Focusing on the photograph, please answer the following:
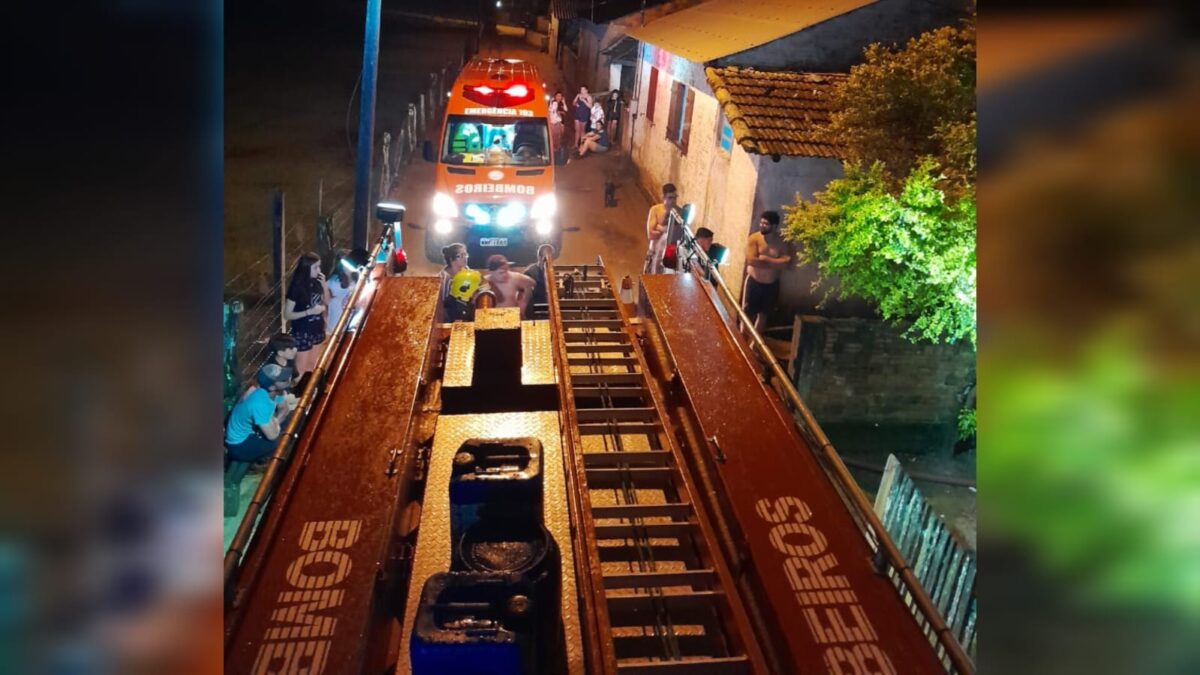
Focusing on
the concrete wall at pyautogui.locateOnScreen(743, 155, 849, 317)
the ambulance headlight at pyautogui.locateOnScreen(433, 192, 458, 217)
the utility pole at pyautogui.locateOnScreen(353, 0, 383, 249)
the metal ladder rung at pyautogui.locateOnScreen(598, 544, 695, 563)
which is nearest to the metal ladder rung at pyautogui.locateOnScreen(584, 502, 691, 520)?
the metal ladder rung at pyautogui.locateOnScreen(598, 544, 695, 563)

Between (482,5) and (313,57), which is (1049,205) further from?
(482,5)

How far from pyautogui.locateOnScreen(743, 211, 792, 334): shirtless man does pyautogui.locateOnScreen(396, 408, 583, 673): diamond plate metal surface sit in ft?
14.8

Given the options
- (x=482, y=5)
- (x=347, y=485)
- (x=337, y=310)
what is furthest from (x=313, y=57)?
(x=347, y=485)

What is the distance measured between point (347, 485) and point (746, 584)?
102 inches

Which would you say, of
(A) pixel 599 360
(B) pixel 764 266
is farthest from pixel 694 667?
(B) pixel 764 266

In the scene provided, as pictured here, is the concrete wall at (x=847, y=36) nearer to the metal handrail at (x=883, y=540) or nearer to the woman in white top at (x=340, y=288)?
the woman in white top at (x=340, y=288)

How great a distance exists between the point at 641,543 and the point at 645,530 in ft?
0.35

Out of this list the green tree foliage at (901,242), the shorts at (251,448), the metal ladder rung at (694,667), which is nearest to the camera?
the metal ladder rung at (694,667)

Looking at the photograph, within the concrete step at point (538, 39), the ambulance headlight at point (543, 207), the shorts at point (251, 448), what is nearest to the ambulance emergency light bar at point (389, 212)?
the ambulance headlight at point (543, 207)

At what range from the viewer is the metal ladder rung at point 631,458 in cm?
611

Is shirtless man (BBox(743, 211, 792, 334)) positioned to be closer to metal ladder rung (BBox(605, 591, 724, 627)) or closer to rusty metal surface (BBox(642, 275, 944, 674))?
rusty metal surface (BBox(642, 275, 944, 674))

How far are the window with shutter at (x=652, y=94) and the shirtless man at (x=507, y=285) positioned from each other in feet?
35.6

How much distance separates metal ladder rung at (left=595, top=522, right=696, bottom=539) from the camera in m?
5.50

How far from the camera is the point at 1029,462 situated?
1.03 meters
